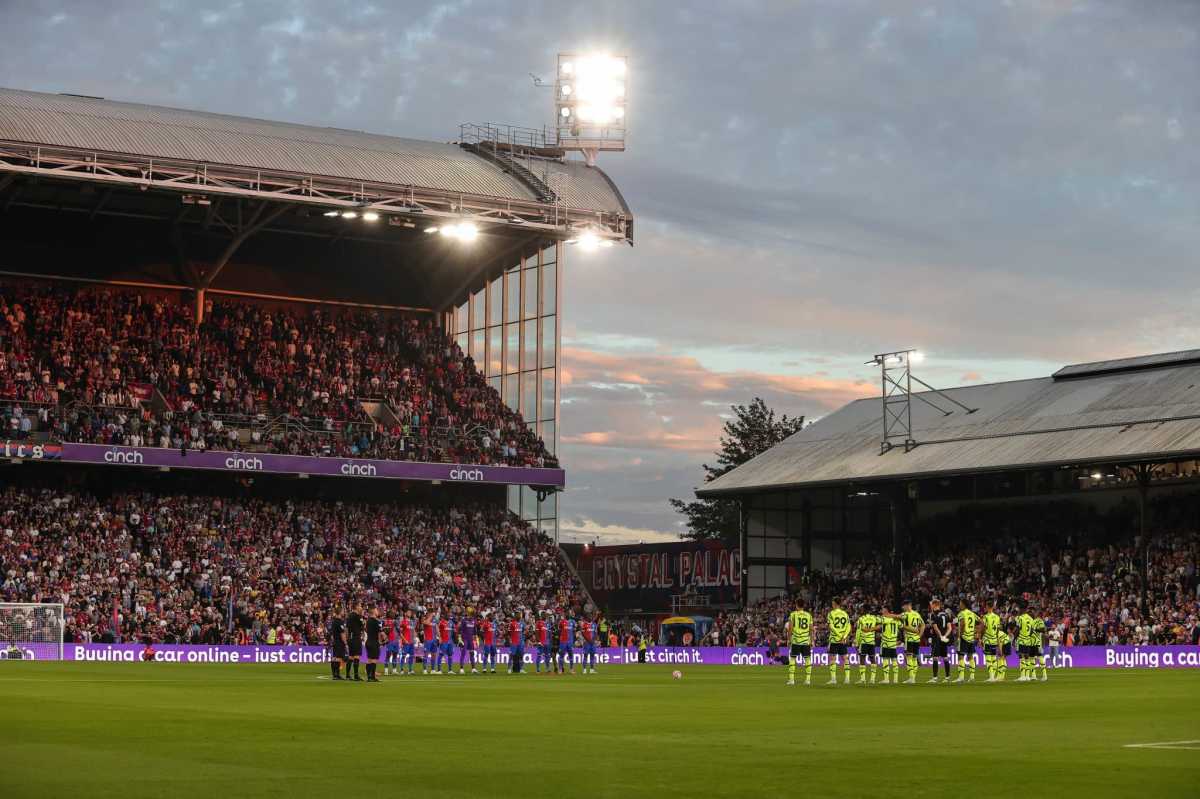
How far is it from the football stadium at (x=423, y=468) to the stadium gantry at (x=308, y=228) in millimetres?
171

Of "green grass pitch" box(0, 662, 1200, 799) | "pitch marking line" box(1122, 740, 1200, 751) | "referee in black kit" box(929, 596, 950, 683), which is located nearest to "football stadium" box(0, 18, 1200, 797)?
"referee in black kit" box(929, 596, 950, 683)

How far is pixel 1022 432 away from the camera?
225 feet

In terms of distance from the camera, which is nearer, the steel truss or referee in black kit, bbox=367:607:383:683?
referee in black kit, bbox=367:607:383:683

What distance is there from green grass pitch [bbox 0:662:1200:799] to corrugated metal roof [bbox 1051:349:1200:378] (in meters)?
38.8

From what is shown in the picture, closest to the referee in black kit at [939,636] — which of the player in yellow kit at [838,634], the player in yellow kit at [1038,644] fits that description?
the player in yellow kit at [838,634]

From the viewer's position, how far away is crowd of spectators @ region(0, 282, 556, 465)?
64.3 meters

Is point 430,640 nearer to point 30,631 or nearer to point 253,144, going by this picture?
point 30,631

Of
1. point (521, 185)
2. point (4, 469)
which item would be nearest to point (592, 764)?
point (4, 469)

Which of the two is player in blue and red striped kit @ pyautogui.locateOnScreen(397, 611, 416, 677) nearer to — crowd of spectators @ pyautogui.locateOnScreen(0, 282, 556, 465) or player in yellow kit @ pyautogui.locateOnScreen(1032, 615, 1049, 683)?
player in yellow kit @ pyautogui.locateOnScreen(1032, 615, 1049, 683)

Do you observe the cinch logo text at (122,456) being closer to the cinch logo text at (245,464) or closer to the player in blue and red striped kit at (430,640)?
the cinch logo text at (245,464)

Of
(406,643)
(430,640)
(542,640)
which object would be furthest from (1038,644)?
(406,643)

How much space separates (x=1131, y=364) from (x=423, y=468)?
31.8 metres

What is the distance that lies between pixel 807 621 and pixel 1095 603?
87.5ft

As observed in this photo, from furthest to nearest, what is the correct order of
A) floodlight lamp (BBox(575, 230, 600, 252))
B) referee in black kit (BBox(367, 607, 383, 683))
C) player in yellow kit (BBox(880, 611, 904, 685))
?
floodlight lamp (BBox(575, 230, 600, 252)), referee in black kit (BBox(367, 607, 383, 683)), player in yellow kit (BBox(880, 611, 904, 685))
